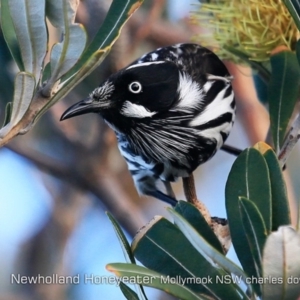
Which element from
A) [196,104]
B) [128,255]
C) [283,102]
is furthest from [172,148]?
[128,255]

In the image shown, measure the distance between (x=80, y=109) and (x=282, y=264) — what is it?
1.24 feet

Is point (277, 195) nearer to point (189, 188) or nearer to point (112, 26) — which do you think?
point (112, 26)

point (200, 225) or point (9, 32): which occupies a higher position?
point (9, 32)

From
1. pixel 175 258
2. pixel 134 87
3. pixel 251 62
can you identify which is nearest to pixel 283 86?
pixel 251 62

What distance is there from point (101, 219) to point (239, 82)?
1.73 feet

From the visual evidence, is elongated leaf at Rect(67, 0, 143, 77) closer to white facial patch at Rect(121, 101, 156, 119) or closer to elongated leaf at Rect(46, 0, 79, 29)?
elongated leaf at Rect(46, 0, 79, 29)

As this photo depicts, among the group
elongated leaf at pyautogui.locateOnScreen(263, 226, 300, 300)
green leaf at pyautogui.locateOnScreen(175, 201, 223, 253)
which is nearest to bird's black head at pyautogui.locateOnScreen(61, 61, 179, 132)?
green leaf at pyautogui.locateOnScreen(175, 201, 223, 253)

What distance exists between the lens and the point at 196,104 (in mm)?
899

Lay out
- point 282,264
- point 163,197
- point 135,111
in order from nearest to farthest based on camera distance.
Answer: point 282,264 → point 135,111 → point 163,197

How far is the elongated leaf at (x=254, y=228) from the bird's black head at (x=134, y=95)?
0.33 metres

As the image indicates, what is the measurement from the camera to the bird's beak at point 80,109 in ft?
2.33

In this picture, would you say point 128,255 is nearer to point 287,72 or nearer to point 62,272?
point 287,72

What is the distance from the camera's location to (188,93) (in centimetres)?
90

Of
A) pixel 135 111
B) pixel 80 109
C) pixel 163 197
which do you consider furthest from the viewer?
pixel 163 197
